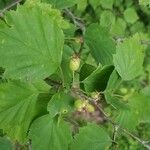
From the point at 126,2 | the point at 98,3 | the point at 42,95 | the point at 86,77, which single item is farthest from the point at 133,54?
the point at 126,2

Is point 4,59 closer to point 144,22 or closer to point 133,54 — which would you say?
point 133,54

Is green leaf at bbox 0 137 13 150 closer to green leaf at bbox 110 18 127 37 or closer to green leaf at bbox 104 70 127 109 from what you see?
green leaf at bbox 104 70 127 109

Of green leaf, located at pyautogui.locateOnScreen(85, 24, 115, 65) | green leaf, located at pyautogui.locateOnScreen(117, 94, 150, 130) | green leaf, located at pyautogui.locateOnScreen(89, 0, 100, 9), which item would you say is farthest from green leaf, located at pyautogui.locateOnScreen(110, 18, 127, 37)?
green leaf, located at pyautogui.locateOnScreen(117, 94, 150, 130)

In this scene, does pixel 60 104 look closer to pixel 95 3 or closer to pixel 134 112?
pixel 134 112

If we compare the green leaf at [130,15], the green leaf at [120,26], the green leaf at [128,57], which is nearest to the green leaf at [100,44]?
the green leaf at [128,57]

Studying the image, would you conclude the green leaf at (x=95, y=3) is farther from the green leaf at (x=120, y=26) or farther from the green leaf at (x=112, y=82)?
the green leaf at (x=112, y=82)
